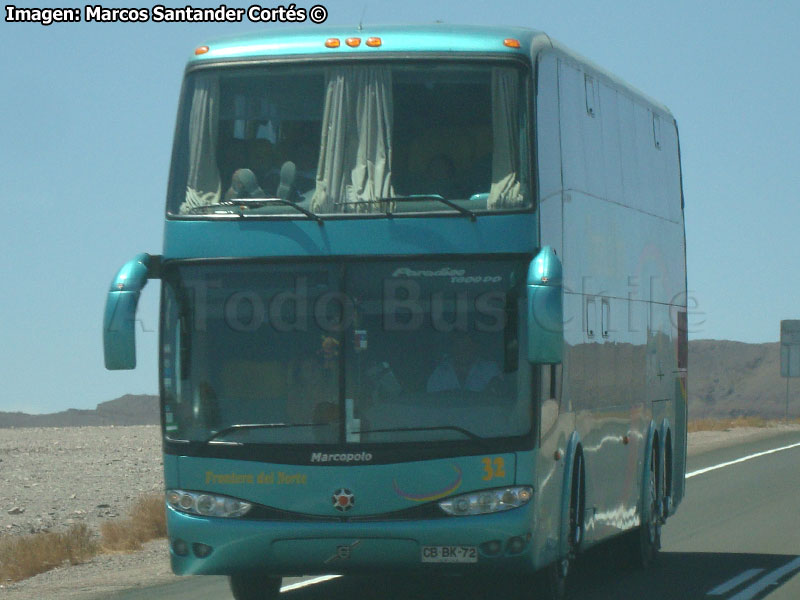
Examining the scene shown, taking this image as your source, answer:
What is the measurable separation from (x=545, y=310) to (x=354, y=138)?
2.05 metres

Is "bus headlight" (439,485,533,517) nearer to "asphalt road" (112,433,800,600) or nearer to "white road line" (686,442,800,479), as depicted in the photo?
"asphalt road" (112,433,800,600)

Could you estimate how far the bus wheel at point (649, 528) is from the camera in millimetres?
15984

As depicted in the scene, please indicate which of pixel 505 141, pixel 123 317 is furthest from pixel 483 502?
pixel 123 317

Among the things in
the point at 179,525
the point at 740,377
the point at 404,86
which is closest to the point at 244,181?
the point at 404,86

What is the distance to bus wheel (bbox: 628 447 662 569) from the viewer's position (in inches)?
629

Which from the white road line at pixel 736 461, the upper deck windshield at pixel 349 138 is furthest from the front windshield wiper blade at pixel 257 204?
the white road line at pixel 736 461

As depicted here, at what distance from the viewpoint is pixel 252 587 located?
503 inches

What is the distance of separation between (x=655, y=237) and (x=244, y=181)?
6.18 metres

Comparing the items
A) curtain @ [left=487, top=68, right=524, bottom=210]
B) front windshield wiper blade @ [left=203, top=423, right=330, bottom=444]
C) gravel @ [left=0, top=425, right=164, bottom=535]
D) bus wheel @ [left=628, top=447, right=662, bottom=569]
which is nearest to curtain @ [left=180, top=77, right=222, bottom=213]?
front windshield wiper blade @ [left=203, top=423, right=330, bottom=444]

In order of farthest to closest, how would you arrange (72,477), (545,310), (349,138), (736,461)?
1. (736,461)
2. (72,477)
3. (349,138)
4. (545,310)

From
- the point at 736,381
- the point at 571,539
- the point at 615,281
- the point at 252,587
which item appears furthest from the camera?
the point at 736,381

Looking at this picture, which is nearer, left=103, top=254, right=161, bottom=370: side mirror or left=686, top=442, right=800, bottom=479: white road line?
left=103, top=254, right=161, bottom=370: side mirror

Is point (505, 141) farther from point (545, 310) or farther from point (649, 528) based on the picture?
point (649, 528)

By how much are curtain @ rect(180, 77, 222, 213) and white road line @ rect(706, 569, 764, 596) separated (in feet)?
17.8
